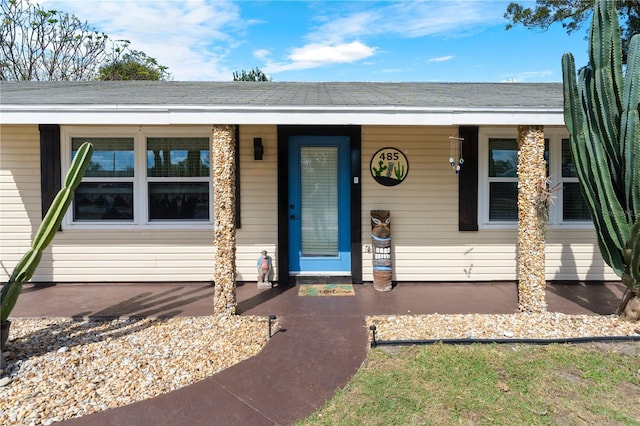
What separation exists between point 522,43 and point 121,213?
15.8m

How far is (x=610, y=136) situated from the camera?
416cm

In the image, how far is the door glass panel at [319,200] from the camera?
6.06 meters

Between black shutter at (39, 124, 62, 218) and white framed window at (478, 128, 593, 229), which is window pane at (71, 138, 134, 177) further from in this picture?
white framed window at (478, 128, 593, 229)

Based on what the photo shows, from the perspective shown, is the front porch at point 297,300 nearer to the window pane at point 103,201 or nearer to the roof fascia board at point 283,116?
the window pane at point 103,201

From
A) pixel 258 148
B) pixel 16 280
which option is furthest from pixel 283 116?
pixel 16 280

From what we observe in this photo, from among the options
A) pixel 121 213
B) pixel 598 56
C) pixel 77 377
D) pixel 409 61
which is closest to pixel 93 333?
pixel 77 377

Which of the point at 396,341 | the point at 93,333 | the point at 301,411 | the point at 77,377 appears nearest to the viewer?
the point at 301,411

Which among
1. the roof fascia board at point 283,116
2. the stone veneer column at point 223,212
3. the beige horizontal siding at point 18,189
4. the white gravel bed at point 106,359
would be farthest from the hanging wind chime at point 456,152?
the beige horizontal siding at point 18,189

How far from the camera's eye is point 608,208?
13.8ft

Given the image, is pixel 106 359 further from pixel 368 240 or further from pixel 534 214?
pixel 534 214

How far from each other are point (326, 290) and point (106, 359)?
9.95 feet

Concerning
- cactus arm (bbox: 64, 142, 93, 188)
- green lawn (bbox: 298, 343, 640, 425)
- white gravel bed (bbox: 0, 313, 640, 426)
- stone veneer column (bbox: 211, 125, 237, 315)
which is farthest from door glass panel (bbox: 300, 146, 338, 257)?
cactus arm (bbox: 64, 142, 93, 188)

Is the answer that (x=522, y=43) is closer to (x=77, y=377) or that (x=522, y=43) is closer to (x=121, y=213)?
(x=121, y=213)

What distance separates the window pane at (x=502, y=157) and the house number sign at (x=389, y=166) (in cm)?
136
